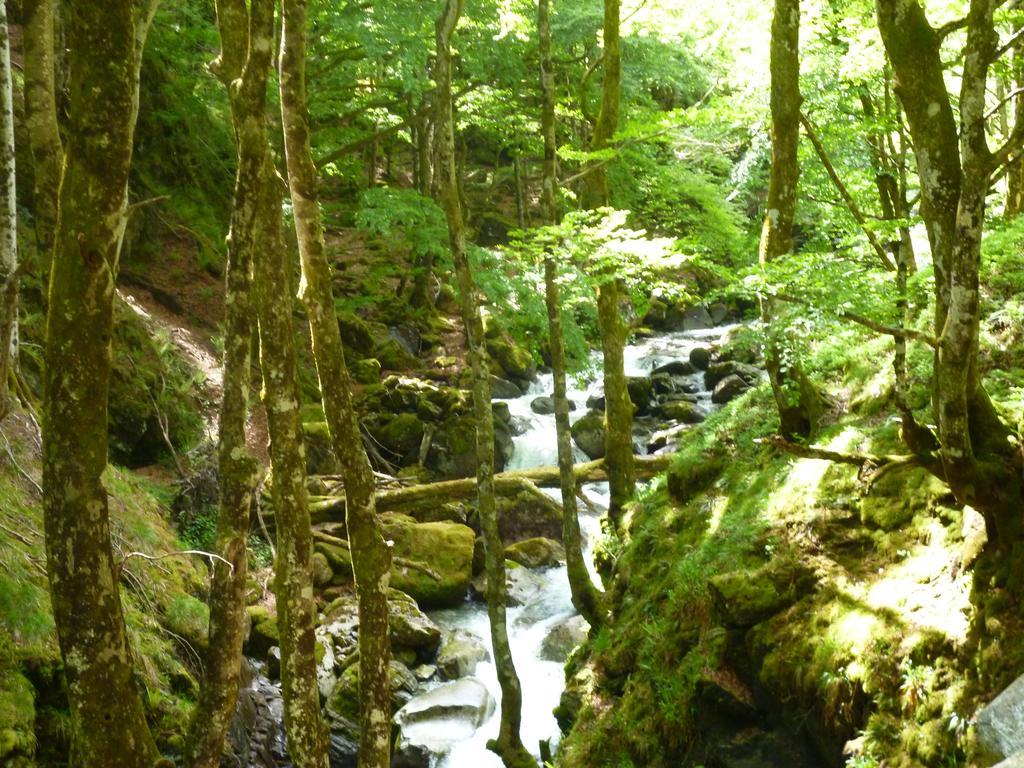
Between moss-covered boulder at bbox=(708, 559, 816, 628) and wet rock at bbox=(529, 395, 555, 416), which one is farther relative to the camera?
wet rock at bbox=(529, 395, 555, 416)

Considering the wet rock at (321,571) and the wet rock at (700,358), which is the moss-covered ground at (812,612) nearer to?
the wet rock at (321,571)

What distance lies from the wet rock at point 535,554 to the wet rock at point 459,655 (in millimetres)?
2299

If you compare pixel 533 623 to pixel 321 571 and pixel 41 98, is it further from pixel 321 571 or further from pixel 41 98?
pixel 41 98

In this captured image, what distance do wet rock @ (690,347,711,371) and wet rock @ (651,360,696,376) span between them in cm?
14

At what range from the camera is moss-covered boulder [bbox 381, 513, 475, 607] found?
1191cm

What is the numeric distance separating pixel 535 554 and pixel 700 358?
30.6ft

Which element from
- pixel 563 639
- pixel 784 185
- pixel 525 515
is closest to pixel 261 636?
pixel 563 639

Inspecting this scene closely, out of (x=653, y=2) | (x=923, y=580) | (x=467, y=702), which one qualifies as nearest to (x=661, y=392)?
(x=653, y=2)

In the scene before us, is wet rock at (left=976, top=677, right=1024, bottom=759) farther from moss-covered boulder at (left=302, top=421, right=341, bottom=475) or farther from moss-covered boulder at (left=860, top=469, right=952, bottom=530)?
moss-covered boulder at (left=302, top=421, right=341, bottom=475)

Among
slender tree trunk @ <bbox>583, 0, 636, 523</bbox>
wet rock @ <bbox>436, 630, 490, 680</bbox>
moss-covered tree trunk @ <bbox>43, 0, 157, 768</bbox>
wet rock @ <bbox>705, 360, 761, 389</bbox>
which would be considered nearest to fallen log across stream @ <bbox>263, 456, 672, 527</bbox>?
slender tree trunk @ <bbox>583, 0, 636, 523</bbox>

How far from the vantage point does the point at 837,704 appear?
201 inches

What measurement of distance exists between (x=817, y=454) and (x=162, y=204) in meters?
15.1

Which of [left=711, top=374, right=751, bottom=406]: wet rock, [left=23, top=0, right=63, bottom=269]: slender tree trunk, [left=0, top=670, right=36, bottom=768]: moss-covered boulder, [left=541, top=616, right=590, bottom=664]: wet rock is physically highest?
[left=23, top=0, right=63, bottom=269]: slender tree trunk

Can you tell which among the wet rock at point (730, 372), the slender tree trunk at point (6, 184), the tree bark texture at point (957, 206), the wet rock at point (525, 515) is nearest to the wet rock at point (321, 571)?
the wet rock at point (525, 515)
